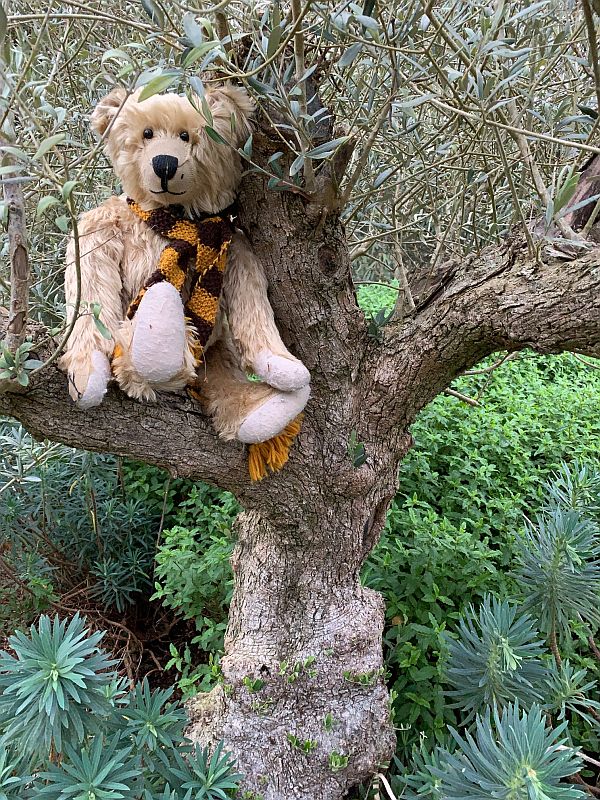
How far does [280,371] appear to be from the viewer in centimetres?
102

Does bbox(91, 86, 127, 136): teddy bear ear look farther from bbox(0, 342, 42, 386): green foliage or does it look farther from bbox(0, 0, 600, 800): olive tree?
bbox(0, 342, 42, 386): green foliage

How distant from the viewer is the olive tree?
82cm

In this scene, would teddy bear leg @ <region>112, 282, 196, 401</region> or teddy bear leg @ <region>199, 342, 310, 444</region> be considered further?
teddy bear leg @ <region>199, 342, 310, 444</region>

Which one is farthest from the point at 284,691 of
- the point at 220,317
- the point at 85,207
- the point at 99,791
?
the point at 85,207

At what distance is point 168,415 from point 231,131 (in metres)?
0.52

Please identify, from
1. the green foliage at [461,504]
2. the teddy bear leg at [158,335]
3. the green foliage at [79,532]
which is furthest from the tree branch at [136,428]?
the green foliage at [79,532]

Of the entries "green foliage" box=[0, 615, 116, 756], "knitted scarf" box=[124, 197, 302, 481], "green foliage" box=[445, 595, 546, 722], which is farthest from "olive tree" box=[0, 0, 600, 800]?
"green foliage" box=[0, 615, 116, 756]

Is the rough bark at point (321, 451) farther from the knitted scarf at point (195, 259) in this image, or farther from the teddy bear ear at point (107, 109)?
the teddy bear ear at point (107, 109)

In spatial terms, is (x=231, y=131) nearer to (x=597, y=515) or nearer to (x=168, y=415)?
(x=168, y=415)

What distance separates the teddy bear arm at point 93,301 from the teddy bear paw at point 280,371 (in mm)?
269

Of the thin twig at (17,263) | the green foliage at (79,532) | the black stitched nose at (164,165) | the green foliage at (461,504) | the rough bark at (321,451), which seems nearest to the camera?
the thin twig at (17,263)

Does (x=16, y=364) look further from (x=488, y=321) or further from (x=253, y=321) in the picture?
(x=488, y=321)

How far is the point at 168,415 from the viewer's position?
1.06 metres

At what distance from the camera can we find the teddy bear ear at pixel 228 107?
2.92 ft
